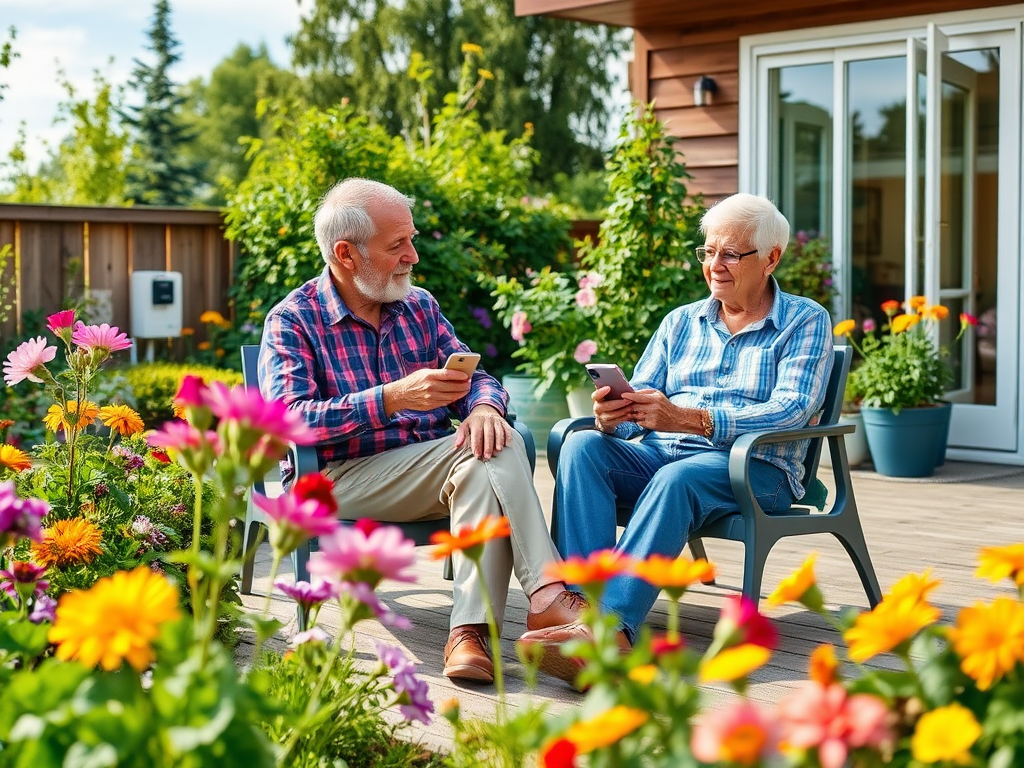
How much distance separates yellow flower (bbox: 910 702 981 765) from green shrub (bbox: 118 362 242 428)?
511 cm

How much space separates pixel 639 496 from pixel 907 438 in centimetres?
262

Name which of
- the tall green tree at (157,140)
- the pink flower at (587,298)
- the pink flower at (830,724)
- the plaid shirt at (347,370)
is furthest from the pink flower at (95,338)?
the tall green tree at (157,140)

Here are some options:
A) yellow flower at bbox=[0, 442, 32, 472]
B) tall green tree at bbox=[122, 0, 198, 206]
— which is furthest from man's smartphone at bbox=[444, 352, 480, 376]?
tall green tree at bbox=[122, 0, 198, 206]

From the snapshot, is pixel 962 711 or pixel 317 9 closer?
pixel 962 711

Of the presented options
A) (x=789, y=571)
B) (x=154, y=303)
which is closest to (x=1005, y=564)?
(x=789, y=571)

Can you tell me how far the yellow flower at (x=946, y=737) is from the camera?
95 cm

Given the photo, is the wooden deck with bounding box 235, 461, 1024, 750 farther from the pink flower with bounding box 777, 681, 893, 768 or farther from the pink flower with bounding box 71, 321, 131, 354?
the pink flower with bounding box 777, 681, 893, 768

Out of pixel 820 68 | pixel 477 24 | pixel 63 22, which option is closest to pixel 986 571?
pixel 820 68

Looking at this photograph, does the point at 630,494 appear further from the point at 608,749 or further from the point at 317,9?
the point at 317,9

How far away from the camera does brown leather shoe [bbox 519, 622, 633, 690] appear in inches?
99.8

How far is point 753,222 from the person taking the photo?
10.0ft

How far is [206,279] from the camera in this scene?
7.08 metres

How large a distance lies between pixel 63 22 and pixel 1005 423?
125 ft

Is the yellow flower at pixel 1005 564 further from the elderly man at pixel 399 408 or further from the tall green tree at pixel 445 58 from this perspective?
the tall green tree at pixel 445 58
